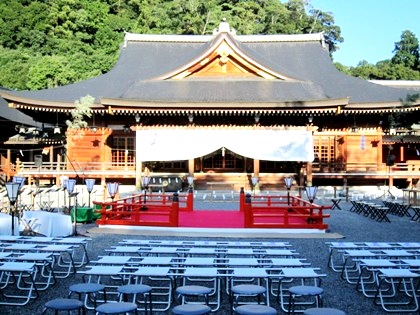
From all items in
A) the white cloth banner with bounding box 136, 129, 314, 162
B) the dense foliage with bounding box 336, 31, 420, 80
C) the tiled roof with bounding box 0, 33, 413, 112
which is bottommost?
the white cloth banner with bounding box 136, 129, 314, 162

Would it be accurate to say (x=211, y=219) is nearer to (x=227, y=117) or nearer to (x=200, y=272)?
(x=200, y=272)

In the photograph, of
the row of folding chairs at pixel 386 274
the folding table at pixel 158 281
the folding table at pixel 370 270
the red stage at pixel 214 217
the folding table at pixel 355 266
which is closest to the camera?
the folding table at pixel 158 281

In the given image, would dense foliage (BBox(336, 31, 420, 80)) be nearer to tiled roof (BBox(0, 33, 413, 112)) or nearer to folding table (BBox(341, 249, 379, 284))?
tiled roof (BBox(0, 33, 413, 112))

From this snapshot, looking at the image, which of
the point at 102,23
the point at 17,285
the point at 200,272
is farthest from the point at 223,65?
the point at 102,23

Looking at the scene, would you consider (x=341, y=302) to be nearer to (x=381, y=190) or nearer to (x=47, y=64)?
(x=381, y=190)

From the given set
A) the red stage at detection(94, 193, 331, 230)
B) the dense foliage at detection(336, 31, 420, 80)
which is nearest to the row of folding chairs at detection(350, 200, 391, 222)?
the red stage at detection(94, 193, 331, 230)

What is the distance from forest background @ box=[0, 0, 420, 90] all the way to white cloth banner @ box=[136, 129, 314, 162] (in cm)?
2825

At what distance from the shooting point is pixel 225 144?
2211cm

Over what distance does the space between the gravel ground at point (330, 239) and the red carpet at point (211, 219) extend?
3.76ft

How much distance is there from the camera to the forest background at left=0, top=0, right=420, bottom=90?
53.9 m

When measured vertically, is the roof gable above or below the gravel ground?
above

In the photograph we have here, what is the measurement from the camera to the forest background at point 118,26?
177ft

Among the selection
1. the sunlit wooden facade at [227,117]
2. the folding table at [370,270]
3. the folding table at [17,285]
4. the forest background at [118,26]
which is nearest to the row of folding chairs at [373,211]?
the sunlit wooden facade at [227,117]

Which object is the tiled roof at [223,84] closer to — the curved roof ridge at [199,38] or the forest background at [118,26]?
the curved roof ridge at [199,38]
